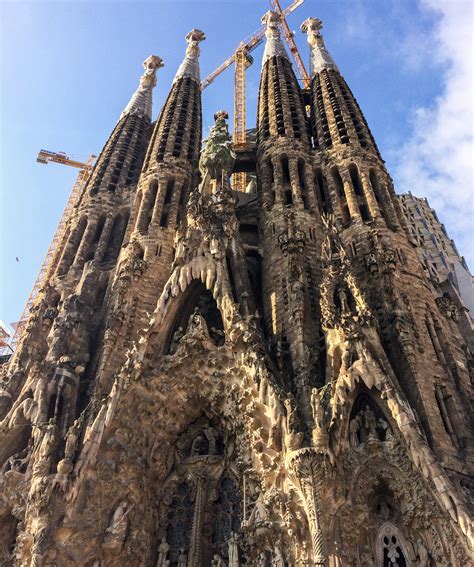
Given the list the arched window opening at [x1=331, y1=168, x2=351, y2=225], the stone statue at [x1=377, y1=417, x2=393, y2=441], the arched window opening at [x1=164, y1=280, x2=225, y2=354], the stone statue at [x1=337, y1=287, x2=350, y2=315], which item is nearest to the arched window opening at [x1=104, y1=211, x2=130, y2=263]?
the arched window opening at [x1=164, y1=280, x2=225, y2=354]

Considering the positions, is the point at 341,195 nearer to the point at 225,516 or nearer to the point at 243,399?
the point at 243,399

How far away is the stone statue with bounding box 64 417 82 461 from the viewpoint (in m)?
12.1

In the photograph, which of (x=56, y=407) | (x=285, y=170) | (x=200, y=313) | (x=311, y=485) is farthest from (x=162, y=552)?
(x=285, y=170)

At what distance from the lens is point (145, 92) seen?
30922 mm

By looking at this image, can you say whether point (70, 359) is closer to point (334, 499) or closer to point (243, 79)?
point (334, 499)

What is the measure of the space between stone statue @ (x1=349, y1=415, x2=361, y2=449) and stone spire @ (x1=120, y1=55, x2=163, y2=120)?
21962 millimetres

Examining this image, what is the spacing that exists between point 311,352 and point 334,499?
419 centimetres

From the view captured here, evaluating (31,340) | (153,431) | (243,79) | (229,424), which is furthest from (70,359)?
(243,79)

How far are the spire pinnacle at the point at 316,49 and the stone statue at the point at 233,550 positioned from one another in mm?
22913

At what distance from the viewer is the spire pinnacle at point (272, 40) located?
100 ft

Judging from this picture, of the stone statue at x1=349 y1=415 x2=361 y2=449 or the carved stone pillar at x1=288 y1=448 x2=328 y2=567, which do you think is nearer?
the carved stone pillar at x1=288 y1=448 x2=328 y2=567

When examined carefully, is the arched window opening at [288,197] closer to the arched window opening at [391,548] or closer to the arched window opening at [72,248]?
the arched window opening at [72,248]

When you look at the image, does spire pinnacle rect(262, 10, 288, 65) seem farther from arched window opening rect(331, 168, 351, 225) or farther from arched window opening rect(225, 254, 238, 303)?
arched window opening rect(225, 254, 238, 303)

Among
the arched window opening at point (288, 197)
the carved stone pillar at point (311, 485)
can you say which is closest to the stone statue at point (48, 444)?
the carved stone pillar at point (311, 485)
